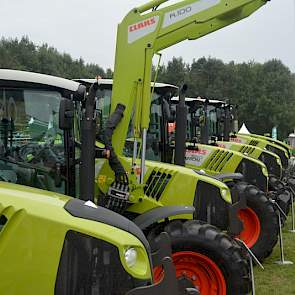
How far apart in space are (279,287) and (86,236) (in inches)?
162

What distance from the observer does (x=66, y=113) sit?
4.09 metres

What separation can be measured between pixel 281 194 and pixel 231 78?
149 feet

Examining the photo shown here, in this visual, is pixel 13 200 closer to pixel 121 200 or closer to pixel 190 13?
pixel 121 200

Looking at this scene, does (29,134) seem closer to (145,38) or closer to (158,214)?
(158,214)

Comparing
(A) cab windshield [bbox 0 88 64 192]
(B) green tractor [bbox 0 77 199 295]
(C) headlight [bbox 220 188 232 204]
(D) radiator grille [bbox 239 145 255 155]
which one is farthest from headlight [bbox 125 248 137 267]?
(D) radiator grille [bbox 239 145 255 155]

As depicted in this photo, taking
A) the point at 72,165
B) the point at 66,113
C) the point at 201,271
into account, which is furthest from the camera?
the point at 201,271

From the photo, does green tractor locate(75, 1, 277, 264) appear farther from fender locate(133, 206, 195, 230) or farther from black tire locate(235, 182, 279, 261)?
black tire locate(235, 182, 279, 261)

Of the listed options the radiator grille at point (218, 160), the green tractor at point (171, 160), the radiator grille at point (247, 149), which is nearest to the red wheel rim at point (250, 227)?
the green tractor at point (171, 160)

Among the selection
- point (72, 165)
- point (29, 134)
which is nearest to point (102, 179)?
point (72, 165)

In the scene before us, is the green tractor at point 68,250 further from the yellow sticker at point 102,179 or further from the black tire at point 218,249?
the yellow sticker at point 102,179

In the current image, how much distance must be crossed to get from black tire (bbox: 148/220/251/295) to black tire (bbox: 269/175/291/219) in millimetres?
4129

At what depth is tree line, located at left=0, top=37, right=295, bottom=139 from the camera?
48219mm

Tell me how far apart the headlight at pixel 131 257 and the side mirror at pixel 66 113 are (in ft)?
5.38

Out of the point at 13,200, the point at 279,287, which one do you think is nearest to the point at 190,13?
the point at 279,287
